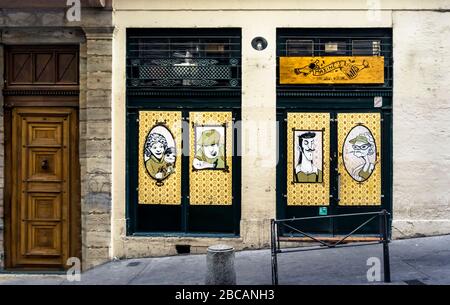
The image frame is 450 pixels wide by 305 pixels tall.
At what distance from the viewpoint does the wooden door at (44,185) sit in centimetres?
1041

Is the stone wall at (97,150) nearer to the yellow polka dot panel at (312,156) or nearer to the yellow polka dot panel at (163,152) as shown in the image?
the yellow polka dot panel at (163,152)

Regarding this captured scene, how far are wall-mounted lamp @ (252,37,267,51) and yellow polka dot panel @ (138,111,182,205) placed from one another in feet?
6.45

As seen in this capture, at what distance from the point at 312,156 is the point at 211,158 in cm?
197

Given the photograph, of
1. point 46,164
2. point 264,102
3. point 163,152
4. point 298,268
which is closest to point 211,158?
point 163,152

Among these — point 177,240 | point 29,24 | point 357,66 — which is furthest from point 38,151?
point 357,66

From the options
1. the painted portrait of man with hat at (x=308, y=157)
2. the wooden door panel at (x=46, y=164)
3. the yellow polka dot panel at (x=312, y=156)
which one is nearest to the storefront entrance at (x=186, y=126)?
the yellow polka dot panel at (x=312, y=156)

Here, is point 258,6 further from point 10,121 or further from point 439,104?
point 10,121

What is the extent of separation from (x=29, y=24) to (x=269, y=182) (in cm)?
556

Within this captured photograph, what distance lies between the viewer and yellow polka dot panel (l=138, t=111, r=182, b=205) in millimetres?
10297

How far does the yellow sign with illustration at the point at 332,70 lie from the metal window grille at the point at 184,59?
1013mm

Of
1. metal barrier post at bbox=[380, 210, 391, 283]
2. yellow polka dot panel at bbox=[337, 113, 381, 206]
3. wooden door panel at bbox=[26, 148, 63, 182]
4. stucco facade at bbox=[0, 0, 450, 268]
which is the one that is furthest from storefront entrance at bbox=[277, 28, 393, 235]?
wooden door panel at bbox=[26, 148, 63, 182]

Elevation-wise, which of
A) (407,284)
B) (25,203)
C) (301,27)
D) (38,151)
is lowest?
(407,284)

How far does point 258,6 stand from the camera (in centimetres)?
1013

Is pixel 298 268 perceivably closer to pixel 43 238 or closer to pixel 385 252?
pixel 385 252
